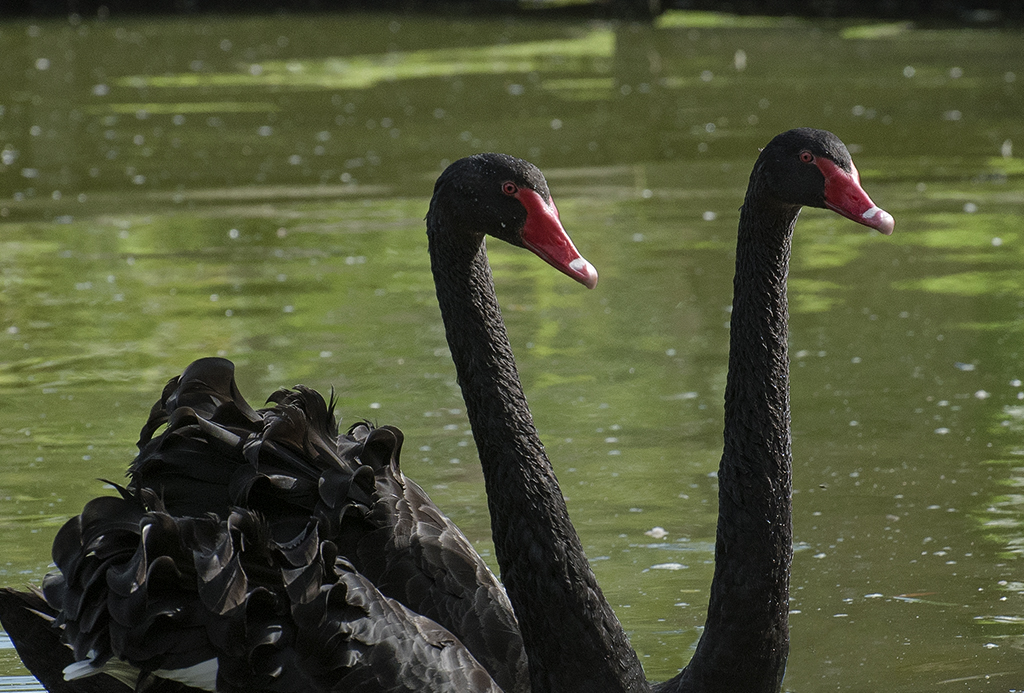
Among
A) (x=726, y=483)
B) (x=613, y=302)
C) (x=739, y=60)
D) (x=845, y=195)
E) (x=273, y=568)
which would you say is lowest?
(x=273, y=568)

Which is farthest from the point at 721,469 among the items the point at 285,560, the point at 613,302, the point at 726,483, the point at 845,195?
the point at 613,302

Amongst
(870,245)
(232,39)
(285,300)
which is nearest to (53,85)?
(232,39)

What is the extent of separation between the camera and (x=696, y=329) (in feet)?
22.7

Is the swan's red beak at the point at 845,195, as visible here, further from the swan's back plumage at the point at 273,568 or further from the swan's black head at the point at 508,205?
the swan's back plumage at the point at 273,568

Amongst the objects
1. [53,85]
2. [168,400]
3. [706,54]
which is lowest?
[168,400]

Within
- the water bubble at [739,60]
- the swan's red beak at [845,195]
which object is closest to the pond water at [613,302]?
the water bubble at [739,60]

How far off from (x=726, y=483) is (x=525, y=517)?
489 mm

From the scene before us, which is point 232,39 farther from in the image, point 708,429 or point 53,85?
point 708,429

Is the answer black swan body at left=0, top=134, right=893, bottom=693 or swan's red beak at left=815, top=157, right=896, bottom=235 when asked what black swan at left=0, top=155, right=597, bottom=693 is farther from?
swan's red beak at left=815, top=157, right=896, bottom=235

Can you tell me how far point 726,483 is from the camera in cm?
355

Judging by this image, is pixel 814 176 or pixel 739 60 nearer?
pixel 814 176

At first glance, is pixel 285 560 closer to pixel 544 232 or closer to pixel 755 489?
pixel 544 232

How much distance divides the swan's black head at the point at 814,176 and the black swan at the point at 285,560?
53 centimetres

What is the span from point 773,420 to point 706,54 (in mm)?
13086
